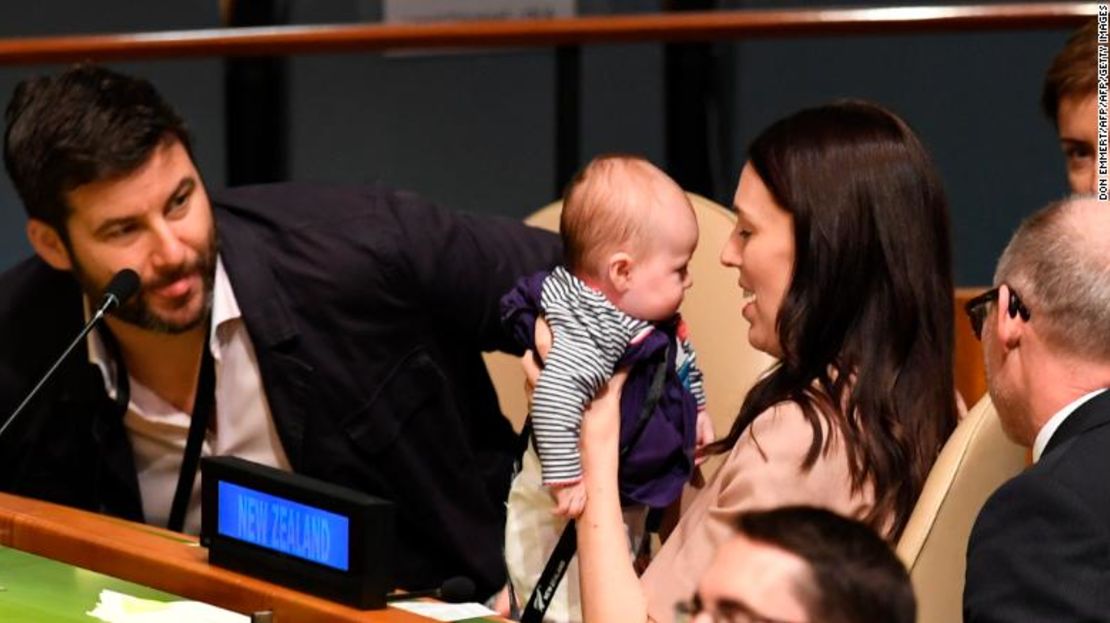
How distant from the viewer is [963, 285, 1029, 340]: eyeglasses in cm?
184

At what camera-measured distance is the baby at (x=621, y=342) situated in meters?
2.22

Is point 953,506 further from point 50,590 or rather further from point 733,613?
point 50,590

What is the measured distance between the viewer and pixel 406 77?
4430 mm

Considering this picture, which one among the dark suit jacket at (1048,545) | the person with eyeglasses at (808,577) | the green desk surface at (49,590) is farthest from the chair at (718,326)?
the person with eyeglasses at (808,577)

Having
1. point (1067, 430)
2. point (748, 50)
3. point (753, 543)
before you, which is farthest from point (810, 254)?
point (748, 50)

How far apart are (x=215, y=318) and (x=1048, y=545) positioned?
1.36 m

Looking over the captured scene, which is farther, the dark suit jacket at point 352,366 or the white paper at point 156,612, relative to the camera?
the dark suit jacket at point 352,366

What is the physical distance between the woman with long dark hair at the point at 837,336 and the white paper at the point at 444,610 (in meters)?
0.28

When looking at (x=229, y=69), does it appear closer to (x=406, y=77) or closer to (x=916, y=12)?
(x=406, y=77)

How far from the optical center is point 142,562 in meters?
1.82

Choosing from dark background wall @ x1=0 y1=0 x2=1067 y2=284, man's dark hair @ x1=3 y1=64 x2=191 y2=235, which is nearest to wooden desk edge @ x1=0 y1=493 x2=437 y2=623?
man's dark hair @ x1=3 y1=64 x2=191 y2=235

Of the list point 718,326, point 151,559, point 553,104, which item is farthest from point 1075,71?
point 553,104

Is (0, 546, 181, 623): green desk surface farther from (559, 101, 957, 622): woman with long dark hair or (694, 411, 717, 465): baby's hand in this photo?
(694, 411, 717, 465): baby's hand

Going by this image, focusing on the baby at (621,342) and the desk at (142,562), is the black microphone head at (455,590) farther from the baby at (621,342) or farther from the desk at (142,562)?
the baby at (621,342)
